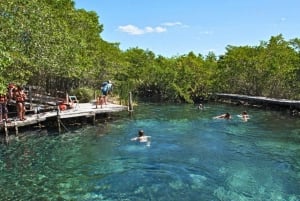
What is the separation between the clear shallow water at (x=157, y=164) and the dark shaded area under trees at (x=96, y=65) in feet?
20.6

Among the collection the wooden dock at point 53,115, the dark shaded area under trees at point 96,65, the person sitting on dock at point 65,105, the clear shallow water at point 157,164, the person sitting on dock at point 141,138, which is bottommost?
the clear shallow water at point 157,164

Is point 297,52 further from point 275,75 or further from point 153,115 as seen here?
point 153,115

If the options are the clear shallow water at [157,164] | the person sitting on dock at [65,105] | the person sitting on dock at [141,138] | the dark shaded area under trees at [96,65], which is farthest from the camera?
the person sitting on dock at [65,105]

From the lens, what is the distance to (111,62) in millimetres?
47688

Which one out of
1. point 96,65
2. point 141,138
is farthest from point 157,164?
point 96,65

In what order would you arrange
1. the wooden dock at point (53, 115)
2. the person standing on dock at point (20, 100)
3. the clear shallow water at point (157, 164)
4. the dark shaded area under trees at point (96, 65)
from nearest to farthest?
the clear shallow water at point (157, 164) → the wooden dock at point (53, 115) → the person standing on dock at point (20, 100) → the dark shaded area under trees at point (96, 65)

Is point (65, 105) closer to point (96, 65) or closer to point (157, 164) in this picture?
point (157, 164)

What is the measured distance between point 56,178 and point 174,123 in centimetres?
1686

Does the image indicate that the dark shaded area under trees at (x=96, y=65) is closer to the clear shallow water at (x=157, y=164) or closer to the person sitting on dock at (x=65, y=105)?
the person sitting on dock at (x=65, y=105)

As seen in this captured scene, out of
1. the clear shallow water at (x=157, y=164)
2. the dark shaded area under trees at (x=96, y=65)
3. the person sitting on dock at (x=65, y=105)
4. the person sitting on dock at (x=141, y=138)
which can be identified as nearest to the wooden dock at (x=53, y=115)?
the person sitting on dock at (x=65, y=105)

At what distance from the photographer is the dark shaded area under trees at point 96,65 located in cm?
2664

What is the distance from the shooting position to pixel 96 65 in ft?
148

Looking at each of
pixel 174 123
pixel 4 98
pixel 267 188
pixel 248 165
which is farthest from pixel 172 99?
pixel 267 188

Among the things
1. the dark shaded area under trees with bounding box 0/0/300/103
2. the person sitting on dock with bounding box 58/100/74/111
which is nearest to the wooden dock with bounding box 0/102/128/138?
the person sitting on dock with bounding box 58/100/74/111
